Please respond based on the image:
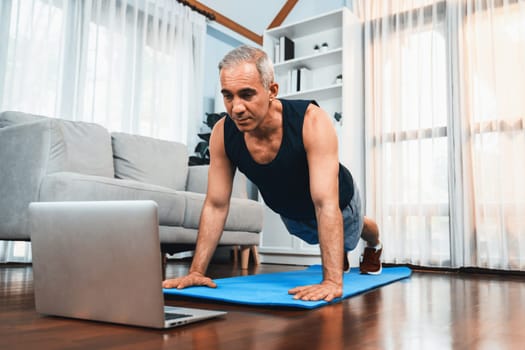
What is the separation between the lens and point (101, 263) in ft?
3.06

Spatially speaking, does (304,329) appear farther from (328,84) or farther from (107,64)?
(328,84)

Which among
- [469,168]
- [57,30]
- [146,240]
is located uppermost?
[57,30]

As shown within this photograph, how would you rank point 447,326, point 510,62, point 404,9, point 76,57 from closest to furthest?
point 447,326 < point 510,62 < point 76,57 < point 404,9

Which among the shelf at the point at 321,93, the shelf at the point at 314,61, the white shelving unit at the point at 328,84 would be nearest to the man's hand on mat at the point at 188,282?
the white shelving unit at the point at 328,84

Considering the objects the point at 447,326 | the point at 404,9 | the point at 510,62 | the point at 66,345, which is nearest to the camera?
the point at 66,345

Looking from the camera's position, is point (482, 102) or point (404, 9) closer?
point (482, 102)

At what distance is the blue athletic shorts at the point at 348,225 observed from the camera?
1889 millimetres

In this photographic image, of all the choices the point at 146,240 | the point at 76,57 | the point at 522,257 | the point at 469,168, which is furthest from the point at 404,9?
the point at 146,240

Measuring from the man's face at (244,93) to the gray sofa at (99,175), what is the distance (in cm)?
106

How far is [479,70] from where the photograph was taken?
3193mm

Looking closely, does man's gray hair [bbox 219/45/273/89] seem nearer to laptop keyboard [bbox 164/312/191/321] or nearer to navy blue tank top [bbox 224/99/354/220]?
navy blue tank top [bbox 224/99/354/220]

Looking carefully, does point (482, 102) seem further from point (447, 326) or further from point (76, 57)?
point (76, 57)

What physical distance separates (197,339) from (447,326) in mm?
560

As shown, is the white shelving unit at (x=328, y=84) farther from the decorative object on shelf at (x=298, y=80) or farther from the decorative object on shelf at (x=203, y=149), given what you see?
the decorative object on shelf at (x=203, y=149)
